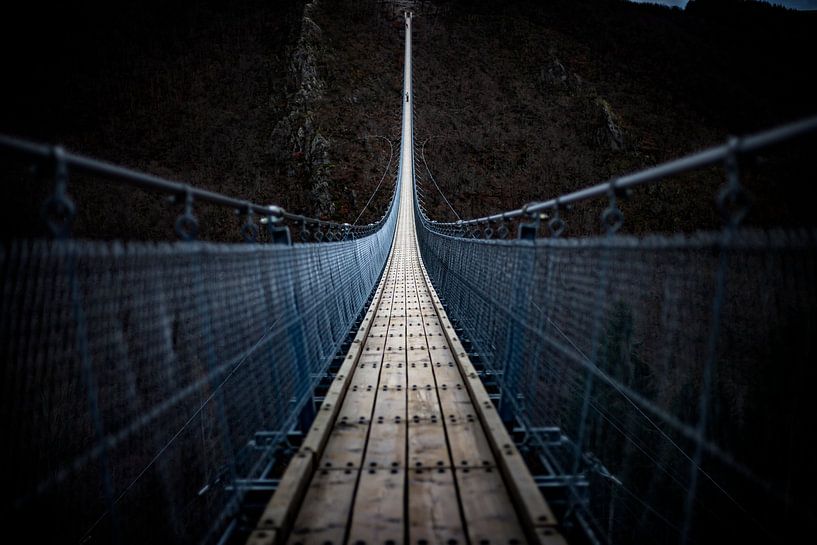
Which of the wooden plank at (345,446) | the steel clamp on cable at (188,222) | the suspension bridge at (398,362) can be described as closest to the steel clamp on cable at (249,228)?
the suspension bridge at (398,362)

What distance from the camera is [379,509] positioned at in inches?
72.2

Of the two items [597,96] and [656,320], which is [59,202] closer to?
[656,320]

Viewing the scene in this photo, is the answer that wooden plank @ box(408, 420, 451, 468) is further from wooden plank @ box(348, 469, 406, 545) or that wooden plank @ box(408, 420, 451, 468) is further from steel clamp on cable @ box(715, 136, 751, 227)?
steel clamp on cable @ box(715, 136, 751, 227)

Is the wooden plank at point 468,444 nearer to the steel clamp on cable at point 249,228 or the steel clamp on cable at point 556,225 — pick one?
the steel clamp on cable at point 556,225

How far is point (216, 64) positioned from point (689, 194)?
41.8 meters

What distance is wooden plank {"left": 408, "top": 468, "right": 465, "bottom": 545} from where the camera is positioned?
1.69m

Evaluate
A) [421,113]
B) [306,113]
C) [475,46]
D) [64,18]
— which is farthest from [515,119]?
[64,18]

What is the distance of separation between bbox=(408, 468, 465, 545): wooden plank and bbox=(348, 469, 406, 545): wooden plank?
0.05 metres

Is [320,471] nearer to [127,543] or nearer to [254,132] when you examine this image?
[127,543]

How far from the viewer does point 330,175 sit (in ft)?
96.3

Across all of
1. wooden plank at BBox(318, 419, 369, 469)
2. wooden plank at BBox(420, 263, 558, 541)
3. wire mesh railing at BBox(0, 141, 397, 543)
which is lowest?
wooden plank at BBox(318, 419, 369, 469)

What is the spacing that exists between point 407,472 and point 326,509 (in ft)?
1.46

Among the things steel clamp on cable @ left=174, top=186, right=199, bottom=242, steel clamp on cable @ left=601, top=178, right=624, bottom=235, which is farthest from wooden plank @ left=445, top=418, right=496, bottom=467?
steel clamp on cable @ left=174, top=186, right=199, bottom=242

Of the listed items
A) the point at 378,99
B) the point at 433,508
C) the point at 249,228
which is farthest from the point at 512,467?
the point at 378,99
